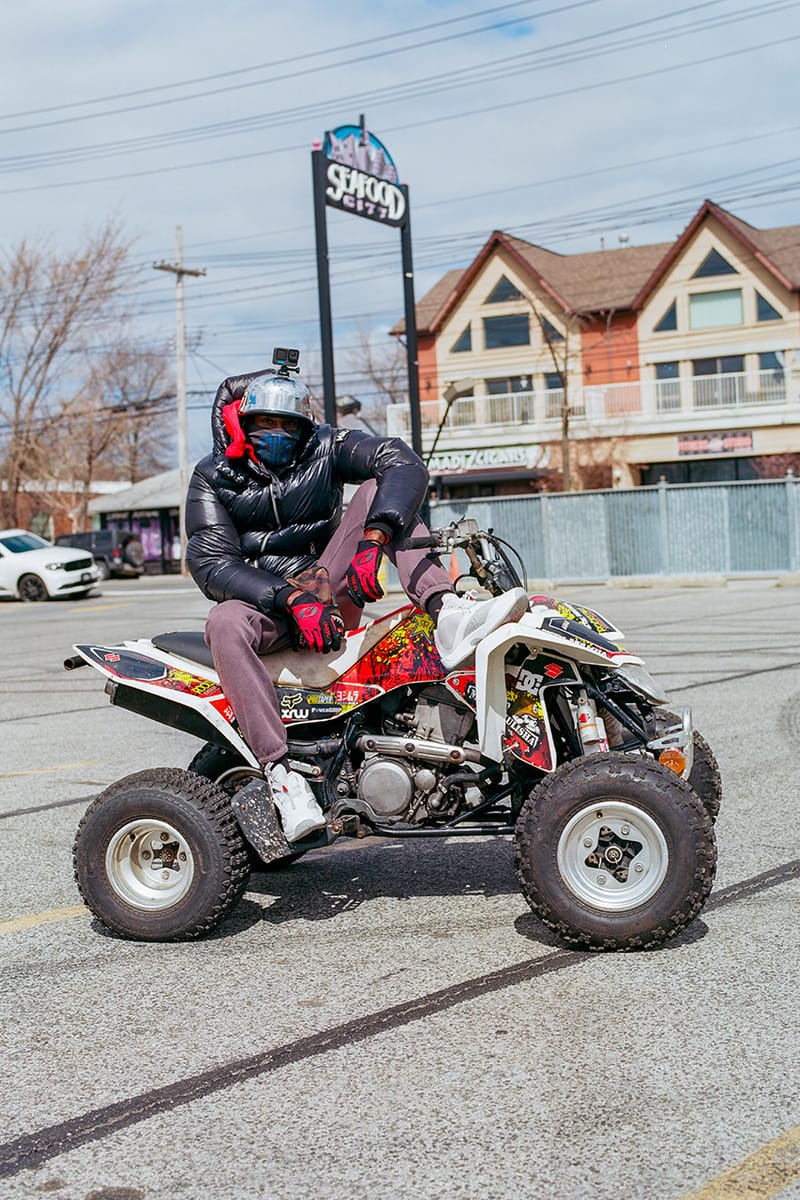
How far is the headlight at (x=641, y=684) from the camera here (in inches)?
196

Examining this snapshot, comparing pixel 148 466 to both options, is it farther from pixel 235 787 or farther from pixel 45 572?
pixel 235 787

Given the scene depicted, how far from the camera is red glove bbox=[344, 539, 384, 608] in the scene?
4594 millimetres

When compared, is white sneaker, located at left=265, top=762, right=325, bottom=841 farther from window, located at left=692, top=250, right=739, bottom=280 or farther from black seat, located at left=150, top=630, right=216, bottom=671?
window, located at left=692, top=250, right=739, bottom=280

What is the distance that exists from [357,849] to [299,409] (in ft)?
→ 7.39

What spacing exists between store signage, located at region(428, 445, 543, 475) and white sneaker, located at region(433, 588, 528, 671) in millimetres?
41901

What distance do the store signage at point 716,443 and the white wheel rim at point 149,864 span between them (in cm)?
4170

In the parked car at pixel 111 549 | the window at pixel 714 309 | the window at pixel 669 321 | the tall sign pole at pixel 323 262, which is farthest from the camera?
the window at pixel 669 321

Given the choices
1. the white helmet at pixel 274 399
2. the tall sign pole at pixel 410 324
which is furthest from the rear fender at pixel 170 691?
the tall sign pole at pixel 410 324

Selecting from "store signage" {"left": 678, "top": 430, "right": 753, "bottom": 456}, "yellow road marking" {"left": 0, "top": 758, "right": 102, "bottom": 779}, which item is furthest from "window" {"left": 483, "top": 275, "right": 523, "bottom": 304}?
"yellow road marking" {"left": 0, "top": 758, "right": 102, "bottom": 779}

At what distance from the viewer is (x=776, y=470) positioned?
4372cm

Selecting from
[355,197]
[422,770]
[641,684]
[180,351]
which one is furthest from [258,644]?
[180,351]

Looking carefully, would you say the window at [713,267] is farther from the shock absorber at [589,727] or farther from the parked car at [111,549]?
the shock absorber at [589,727]

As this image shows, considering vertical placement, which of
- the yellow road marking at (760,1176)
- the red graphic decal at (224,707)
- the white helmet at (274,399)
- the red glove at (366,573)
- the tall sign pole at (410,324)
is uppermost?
the tall sign pole at (410,324)

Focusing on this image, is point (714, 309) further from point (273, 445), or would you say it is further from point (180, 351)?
point (273, 445)
